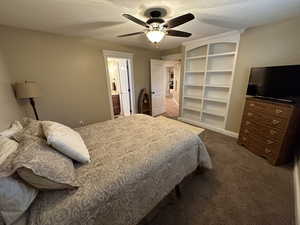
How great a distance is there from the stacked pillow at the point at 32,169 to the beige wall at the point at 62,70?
73.0 inches

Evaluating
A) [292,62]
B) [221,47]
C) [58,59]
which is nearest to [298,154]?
[292,62]

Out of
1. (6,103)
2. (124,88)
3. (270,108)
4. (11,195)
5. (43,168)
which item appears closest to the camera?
(11,195)

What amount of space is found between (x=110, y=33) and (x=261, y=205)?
3.68m

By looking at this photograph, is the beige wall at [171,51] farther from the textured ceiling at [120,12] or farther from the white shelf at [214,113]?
the white shelf at [214,113]

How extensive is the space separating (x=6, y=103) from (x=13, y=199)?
75.3 inches

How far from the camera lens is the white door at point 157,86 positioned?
4.40 metres

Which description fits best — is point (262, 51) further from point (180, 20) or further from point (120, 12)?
point (120, 12)

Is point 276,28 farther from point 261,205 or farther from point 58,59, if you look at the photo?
point 58,59

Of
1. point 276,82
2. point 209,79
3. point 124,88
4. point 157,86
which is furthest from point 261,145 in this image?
point 124,88

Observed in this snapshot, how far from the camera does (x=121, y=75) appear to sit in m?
4.21

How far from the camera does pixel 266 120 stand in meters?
2.11

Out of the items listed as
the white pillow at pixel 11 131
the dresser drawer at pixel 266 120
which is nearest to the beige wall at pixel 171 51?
the dresser drawer at pixel 266 120

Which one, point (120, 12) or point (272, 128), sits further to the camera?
point (272, 128)

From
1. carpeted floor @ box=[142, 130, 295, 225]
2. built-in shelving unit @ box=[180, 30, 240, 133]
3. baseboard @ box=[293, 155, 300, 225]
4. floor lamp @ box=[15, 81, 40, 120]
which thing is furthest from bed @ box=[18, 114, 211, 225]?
built-in shelving unit @ box=[180, 30, 240, 133]
